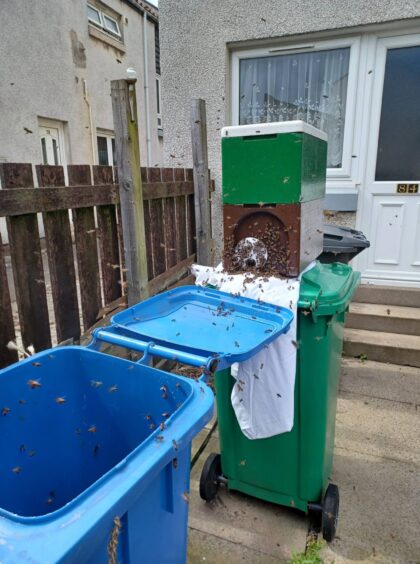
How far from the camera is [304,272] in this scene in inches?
74.7

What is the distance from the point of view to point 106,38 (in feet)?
33.8

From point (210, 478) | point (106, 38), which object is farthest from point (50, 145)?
point (210, 478)

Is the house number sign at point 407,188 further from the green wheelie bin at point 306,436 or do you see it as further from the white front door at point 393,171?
the green wheelie bin at point 306,436

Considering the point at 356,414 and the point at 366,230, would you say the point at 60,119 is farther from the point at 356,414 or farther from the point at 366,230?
the point at 356,414

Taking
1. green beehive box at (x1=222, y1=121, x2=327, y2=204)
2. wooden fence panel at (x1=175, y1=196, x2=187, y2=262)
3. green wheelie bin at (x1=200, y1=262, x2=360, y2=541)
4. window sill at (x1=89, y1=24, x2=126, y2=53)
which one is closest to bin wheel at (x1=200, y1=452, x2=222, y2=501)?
green wheelie bin at (x1=200, y1=262, x2=360, y2=541)

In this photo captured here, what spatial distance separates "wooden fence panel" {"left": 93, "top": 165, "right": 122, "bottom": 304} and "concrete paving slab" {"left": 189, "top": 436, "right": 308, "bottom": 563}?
4.44 feet

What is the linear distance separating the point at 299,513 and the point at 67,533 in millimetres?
1763

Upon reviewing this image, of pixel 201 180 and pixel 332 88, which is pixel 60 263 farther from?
pixel 332 88

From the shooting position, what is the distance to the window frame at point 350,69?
Result: 11.8 feet

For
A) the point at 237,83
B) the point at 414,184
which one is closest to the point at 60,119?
the point at 237,83

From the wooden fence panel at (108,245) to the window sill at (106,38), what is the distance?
9.47 metres

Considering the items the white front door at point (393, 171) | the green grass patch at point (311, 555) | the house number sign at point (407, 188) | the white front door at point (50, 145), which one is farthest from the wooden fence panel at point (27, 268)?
the white front door at point (50, 145)

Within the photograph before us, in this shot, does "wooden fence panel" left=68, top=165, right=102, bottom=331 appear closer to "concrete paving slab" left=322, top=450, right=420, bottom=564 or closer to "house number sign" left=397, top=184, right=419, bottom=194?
"concrete paving slab" left=322, top=450, right=420, bottom=564

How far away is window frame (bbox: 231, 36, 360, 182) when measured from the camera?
3.60m
